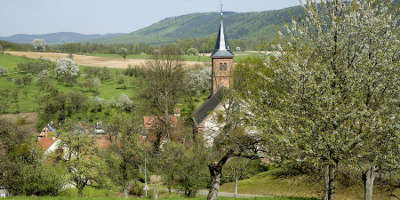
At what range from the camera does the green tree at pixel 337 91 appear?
1065 centimetres

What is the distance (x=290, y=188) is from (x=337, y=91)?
68.1 ft

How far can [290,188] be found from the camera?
29312mm

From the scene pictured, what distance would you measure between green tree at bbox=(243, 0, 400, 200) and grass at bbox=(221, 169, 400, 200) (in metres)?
11.8

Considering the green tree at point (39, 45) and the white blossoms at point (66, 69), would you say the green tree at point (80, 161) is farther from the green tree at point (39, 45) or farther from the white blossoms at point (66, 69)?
the green tree at point (39, 45)

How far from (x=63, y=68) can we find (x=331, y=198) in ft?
309

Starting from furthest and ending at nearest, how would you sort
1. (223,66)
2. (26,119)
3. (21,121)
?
(26,119) → (21,121) → (223,66)

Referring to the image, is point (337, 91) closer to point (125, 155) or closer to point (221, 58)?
point (125, 155)

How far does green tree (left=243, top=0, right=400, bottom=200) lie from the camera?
34.9 ft

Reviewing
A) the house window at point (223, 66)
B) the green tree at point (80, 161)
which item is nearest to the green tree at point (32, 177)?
the green tree at point (80, 161)

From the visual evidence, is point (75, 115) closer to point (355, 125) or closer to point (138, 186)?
point (138, 186)

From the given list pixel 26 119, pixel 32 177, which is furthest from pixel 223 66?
pixel 26 119

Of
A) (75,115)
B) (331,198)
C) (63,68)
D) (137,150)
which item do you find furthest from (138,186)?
(63,68)

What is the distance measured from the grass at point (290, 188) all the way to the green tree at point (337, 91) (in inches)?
465

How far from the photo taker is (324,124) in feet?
35.8
